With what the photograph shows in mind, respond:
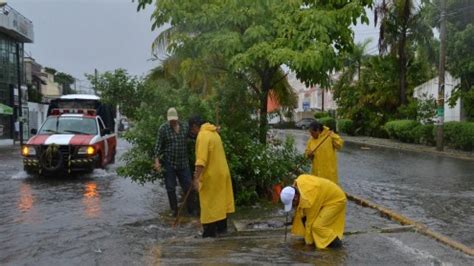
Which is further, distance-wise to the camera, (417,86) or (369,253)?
(417,86)

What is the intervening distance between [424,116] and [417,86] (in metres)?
7.23

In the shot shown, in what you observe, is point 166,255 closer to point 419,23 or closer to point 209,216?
point 209,216

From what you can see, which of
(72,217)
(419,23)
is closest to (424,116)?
(419,23)

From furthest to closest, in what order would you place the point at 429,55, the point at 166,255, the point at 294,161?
the point at 429,55 → the point at 294,161 → the point at 166,255

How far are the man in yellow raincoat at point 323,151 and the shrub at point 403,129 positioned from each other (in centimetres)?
2504

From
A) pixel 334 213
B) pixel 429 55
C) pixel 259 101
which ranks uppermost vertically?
pixel 429 55

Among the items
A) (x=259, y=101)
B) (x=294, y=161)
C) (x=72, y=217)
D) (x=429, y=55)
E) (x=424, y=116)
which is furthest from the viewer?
(x=429, y=55)

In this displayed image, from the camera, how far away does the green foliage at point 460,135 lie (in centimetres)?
2588

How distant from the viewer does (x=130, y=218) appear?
9.55 meters

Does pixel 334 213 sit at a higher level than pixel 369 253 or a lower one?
higher

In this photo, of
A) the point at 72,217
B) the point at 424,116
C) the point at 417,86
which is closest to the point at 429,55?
the point at 417,86

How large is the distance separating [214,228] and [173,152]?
1813 mm

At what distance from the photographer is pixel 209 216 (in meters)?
7.57

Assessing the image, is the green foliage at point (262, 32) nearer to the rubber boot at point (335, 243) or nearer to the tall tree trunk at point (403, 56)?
the rubber boot at point (335, 243)
